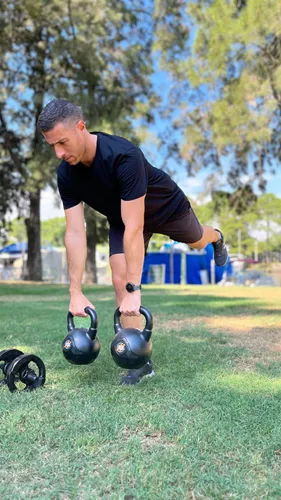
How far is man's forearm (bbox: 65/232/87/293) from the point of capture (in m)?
2.99

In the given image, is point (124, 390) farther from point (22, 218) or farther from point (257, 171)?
point (22, 218)

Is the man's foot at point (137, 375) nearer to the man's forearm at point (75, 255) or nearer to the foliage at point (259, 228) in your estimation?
the man's forearm at point (75, 255)

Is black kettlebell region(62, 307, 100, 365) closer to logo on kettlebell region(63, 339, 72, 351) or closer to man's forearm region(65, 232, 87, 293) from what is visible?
logo on kettlebell region(63, 339, 72, 351)

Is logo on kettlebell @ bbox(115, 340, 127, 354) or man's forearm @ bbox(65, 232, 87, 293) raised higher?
man's forearm @ bbox(65, 232, 87, 293)

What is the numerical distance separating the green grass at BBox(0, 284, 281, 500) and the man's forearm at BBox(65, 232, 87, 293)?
0.65 m

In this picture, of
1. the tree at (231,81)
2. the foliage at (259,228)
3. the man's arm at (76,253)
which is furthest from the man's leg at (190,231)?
the foliage at (259,228)

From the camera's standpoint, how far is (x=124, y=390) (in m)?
2.79

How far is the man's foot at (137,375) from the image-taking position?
2.95 metres

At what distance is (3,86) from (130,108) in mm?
4046

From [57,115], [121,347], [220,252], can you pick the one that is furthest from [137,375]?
[220,252]

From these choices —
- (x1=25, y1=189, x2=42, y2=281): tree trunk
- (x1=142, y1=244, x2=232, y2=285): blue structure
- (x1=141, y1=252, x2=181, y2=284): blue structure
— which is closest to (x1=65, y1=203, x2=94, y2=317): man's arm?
(x1=25, y1=189, x2=42, y2=281): tree trunk

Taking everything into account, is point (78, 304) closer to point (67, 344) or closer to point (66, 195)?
point (67, 344)

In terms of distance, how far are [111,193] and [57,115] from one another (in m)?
0.61

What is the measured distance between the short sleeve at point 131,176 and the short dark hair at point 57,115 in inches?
14.0
